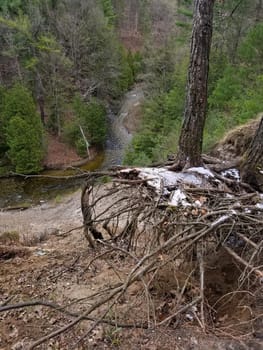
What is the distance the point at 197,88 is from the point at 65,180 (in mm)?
11627

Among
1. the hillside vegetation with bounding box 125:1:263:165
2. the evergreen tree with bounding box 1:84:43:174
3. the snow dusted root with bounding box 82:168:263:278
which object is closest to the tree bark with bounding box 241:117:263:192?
the snow dusted root with bounding box 82:168:263:278

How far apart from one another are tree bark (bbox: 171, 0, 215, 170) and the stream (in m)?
6.61

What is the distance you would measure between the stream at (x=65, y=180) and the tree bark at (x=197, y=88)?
6609 millimetres

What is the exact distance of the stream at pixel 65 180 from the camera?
49.2 feet

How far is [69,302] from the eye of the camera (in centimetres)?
339

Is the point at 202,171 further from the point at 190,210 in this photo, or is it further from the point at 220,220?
the point at 220,220

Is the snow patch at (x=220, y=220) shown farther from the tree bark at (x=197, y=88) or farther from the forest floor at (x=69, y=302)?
the tree bark at (x=197, y=88)

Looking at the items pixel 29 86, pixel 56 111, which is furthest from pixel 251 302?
pixel 29 86

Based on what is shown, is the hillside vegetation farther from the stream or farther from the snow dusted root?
the snow dusted root

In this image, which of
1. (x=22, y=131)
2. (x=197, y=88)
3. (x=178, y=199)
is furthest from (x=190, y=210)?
(x=22, y=131)

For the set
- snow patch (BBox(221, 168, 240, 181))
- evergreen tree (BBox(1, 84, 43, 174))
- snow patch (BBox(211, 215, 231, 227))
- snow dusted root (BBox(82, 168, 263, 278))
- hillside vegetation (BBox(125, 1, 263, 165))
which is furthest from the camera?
evergreen tree (BBox(1, 84, 43, 174))

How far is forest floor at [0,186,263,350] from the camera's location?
2759mm

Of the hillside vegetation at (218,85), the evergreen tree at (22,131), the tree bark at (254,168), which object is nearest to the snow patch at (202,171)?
the tree bark at (254,168)

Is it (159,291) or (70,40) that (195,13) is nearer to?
(159,291)
